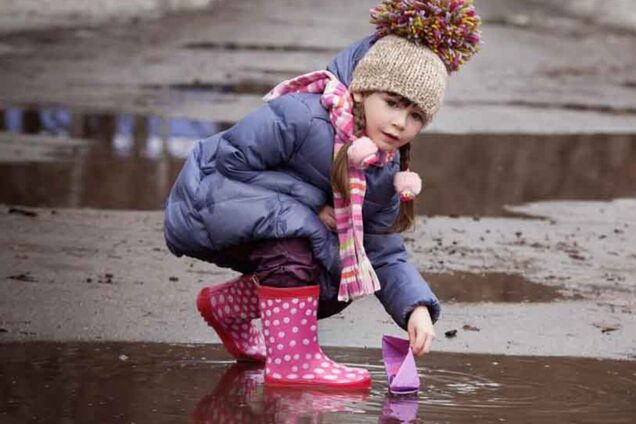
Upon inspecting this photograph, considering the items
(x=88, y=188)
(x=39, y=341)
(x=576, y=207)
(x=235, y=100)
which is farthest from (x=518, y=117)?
(x=39, y=341)

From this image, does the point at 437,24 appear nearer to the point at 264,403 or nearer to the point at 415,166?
the point at 264,403

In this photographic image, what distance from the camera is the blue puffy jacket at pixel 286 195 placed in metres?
5.19

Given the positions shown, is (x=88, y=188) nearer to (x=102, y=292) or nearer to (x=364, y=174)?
(x=102, y=292)

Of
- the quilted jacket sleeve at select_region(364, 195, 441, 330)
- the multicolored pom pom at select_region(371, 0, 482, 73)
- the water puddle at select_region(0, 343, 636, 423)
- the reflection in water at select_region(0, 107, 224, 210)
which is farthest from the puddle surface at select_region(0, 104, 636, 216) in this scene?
the multicolored pom pom at select_region(371, 0, 482, 73)

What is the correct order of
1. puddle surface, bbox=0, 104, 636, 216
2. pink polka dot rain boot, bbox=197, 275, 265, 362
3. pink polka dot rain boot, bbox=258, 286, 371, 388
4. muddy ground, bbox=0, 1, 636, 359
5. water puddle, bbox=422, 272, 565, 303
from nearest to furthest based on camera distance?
1. pink polka dot rain boot, bbox=258, 286, 371, 388
2. pink polka dot rain boot, bbox=197, 275, 265, 362
3. muddy ground, bbox=0, 1, 636, 359
4. water puddle, bbox=422, 272, 565, 303
5. puddle surface, bbox=0, 104, 636, 216

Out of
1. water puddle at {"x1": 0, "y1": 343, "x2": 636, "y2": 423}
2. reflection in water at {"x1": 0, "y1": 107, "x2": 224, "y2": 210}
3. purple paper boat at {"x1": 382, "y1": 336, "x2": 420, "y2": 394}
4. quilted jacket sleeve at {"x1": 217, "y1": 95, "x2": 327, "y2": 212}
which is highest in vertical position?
quilted jacket sleeve at {"x1": 217, "y1": 95, "x2": 327, "y2": 212}

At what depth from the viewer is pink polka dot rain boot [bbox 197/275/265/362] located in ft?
18.3

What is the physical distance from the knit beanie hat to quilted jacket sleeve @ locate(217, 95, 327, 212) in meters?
0.22

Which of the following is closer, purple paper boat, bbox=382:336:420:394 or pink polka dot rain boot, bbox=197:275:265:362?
purple paper boat, bbox=382:336:420:394

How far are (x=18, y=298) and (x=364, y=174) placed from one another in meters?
1.81

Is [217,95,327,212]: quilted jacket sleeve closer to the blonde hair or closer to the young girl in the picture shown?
the young girl

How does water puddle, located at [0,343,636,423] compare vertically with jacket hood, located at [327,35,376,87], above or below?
below

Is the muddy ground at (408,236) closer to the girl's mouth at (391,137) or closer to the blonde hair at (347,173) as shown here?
the blonde hair at (347,173)

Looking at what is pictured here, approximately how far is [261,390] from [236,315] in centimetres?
47
